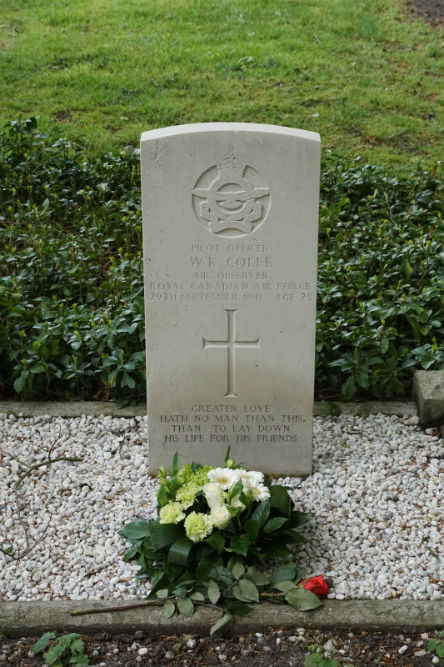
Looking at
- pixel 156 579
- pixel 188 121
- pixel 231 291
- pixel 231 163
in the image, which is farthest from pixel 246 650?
pixel 188 121

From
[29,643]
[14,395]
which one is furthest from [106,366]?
[29,643]

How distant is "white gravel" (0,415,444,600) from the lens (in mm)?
3848

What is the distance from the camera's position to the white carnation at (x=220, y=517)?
3670 millimetres

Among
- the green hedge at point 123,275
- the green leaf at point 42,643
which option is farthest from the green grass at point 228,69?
the green leaf at point 42,643

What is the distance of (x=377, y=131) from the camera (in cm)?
877

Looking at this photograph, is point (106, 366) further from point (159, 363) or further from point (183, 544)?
point (183, 544)

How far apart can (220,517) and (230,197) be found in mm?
1502

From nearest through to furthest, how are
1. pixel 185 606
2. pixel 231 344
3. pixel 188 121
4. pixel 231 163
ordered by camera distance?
pixel 185 606
pixel 231 163
pixel 231 344
pixel 188 121

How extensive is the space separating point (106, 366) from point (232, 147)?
1.72 metres

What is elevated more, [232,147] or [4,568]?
[232,147]

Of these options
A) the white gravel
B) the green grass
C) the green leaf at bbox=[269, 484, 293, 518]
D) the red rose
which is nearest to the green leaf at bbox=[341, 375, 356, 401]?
the white gravel

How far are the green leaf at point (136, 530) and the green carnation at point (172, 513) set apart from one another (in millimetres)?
202

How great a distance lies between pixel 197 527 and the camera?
12.0ft

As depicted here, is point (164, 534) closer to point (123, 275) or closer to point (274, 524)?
point (274, 524)
